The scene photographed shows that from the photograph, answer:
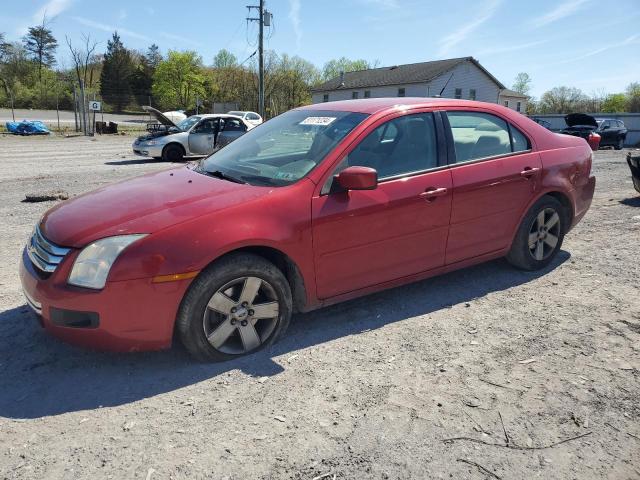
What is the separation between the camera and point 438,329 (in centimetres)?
367

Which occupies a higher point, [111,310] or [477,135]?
[477,135]

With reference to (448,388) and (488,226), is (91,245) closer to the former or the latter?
(448,388)

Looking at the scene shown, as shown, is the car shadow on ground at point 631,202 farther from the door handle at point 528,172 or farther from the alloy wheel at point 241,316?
the alloy wheel at point 241,316

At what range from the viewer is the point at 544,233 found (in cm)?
477

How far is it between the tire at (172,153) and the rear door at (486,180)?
12.4m

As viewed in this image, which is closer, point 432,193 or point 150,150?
point 432,193

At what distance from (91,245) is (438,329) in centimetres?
240

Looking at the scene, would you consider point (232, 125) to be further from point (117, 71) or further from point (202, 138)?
point (117, 71)

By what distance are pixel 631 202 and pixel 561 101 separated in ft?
232

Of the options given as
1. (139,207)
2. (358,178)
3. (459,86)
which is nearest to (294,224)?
(358,178)

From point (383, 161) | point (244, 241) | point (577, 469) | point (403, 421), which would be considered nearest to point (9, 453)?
point (244, 241)

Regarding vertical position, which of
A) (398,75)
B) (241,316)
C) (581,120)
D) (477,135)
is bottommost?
(241,316)

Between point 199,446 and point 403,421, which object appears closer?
point 199,446

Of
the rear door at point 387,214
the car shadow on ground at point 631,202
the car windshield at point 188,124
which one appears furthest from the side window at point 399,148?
the car windshield at point 188,124
